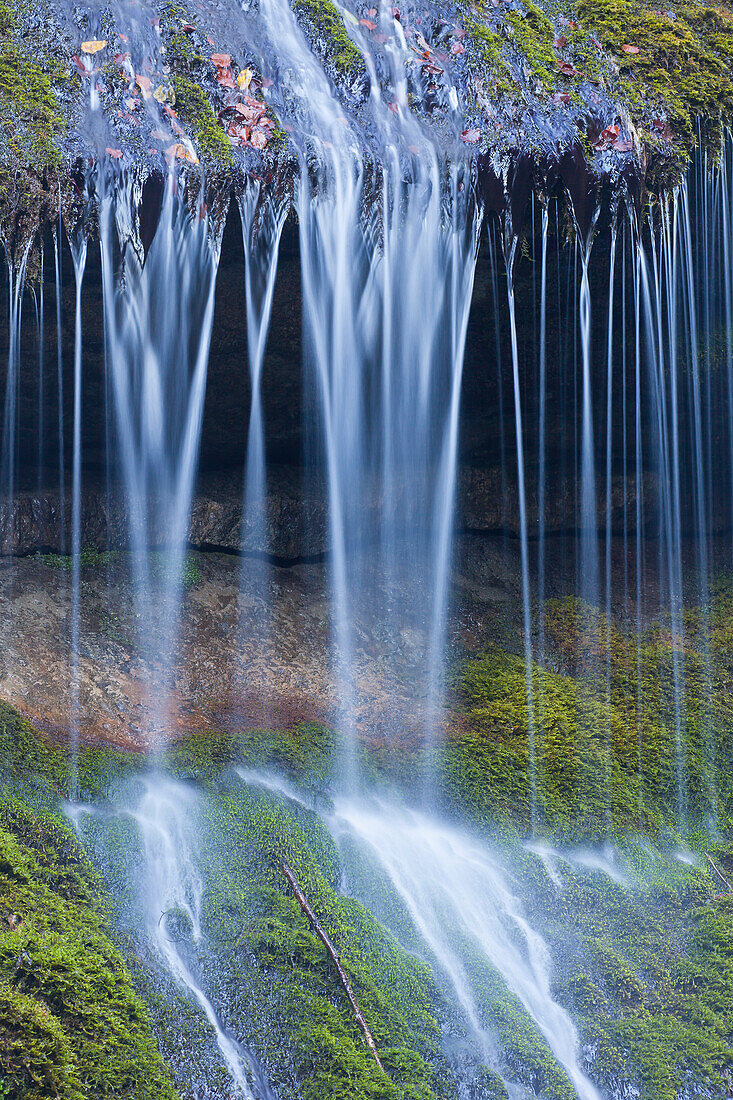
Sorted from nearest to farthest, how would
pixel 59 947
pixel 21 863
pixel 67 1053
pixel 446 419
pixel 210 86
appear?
pixel 67 1053, pixel 59 947, pixel 21 863, pixel 210 86, pixel 446 419

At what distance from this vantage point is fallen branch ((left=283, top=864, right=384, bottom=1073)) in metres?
3.47

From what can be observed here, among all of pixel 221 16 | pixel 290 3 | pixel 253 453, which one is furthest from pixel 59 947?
pixel 290 3

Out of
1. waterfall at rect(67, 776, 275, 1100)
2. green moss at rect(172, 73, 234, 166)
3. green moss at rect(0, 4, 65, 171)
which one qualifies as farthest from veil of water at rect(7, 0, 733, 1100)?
green moss at rect(0, 4, 65, 171)

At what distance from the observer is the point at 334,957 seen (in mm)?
3801

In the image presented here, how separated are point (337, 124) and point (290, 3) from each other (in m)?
1.45

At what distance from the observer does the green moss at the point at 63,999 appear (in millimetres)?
3004

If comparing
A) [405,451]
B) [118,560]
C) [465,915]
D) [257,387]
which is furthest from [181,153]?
[465,915]

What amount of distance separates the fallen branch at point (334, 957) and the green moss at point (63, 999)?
91 cm

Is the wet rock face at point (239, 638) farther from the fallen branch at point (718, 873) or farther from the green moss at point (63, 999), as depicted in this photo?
the fallen branch at point (718, 873)

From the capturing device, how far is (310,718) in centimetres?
621

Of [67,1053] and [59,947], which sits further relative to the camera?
[59,947]

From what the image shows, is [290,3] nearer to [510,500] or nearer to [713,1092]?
[510,500]

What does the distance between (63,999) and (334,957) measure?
1.32 m

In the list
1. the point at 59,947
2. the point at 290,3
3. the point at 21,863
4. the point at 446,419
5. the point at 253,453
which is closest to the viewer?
the point at 59,947
